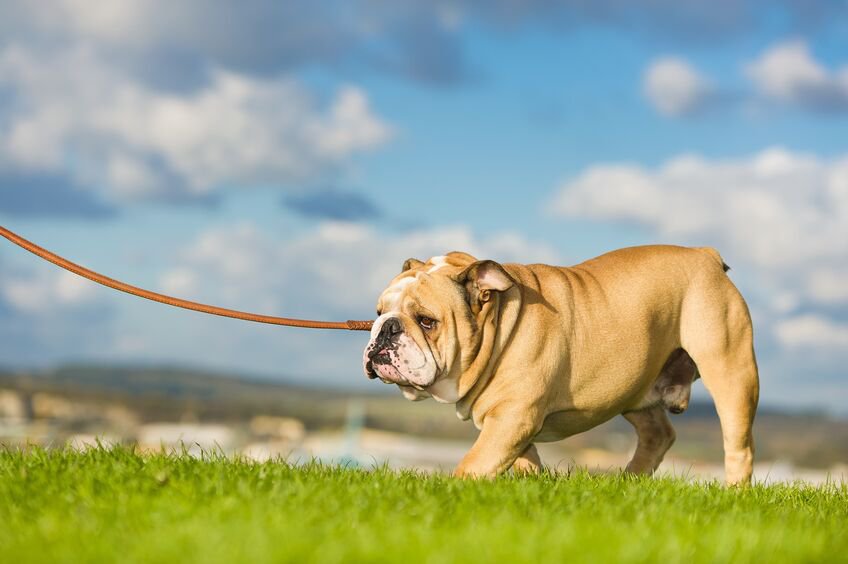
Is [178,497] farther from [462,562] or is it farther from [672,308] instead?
[672,308]

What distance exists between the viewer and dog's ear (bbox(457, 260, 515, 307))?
305 inches

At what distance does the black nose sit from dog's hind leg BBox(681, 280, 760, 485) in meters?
2.91

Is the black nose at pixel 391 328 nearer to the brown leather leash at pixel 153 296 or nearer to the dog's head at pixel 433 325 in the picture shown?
the dog's head at pixel 433 325

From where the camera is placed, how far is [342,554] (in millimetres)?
4684

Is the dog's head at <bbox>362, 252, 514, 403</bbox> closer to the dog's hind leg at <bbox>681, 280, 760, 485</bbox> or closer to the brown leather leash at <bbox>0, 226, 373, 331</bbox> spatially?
the brown leather leash at <bbox>0, 226, 373, 331</bbox>

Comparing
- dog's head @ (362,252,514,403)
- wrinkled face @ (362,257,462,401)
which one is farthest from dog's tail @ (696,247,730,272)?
wrinkled face @ (362,257,462,401)

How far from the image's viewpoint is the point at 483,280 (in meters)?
7.81

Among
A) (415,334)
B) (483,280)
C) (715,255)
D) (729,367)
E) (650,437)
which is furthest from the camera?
(650,437)

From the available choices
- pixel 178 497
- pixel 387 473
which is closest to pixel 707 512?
pixel 387 473

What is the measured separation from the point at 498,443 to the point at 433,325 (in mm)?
1050

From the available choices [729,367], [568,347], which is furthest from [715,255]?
[568,347]

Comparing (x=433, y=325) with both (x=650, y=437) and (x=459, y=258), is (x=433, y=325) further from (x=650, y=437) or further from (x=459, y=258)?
(x=650, y=437)

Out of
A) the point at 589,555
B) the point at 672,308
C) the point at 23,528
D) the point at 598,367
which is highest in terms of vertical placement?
the point at 672,308

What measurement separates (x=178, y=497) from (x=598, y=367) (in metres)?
3.97
